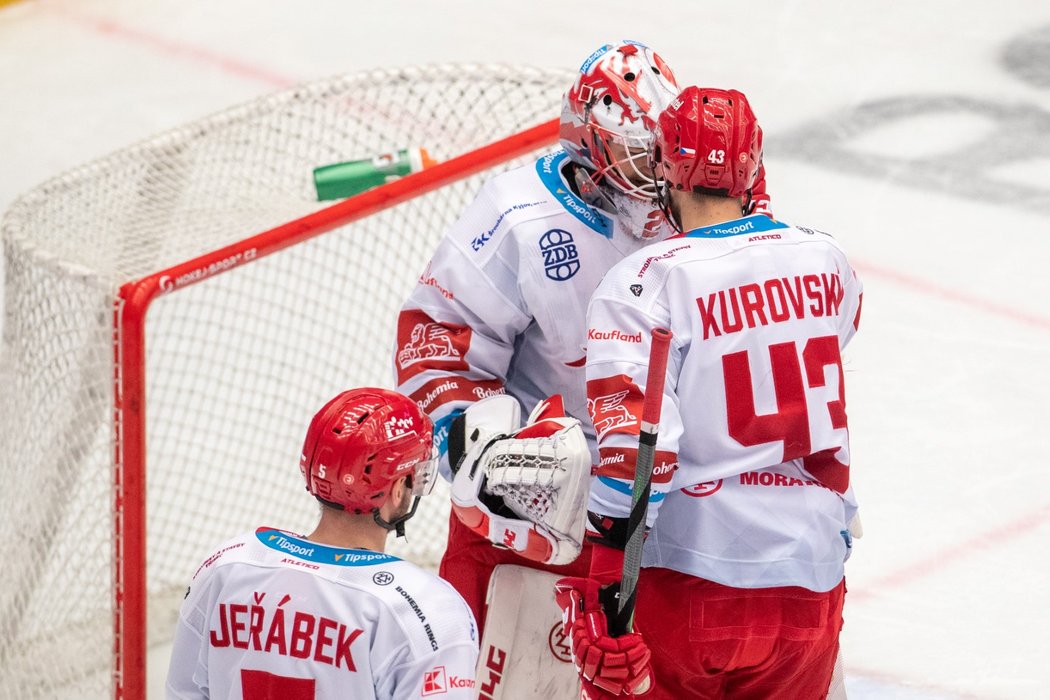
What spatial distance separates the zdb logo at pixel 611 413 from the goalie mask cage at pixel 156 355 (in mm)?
869

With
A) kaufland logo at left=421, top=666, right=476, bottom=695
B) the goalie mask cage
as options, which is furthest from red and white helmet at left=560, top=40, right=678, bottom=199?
kaufland logo at left=421, top=666, right=476, bottom=695

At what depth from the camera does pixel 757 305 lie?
84.4 inches

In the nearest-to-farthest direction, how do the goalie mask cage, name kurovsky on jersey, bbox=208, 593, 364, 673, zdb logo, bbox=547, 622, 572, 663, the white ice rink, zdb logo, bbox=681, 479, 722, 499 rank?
name kurovsky on jersey, bbox=208, 593, 364, 673 < zdb logo, bbox=681, 479, 722, 499 < zdb logo, bbox=547, 622, 572, 663 < the goalie mask cage < the white ice rink

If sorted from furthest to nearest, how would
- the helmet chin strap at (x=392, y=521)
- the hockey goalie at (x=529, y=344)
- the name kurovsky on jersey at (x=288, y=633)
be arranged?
the hockey goalie at (x=529, y=344) < the helmet chin strap at (x=392, y=521) < the name kurovsky on jersey at (x=288, y=633)

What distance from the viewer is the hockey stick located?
1.99m

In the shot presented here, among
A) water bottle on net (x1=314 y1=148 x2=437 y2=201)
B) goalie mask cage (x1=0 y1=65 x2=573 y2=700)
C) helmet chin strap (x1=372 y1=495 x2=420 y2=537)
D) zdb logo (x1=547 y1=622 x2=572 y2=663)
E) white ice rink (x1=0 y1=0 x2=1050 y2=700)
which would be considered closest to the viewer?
helmet chin strap (x1=372 y1=495 x2=420 y2=537)

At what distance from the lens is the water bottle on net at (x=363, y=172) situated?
3.29 meters

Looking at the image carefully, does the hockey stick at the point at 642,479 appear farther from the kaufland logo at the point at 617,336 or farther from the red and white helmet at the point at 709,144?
the red and white helmet at the point at 709,144

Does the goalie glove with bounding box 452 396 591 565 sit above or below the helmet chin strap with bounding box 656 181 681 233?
below

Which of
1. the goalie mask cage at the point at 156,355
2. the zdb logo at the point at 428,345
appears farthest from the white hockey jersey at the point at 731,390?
the goalie mask cage at the point at 156,355

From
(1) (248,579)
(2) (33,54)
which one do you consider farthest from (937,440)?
(2) (33,54)

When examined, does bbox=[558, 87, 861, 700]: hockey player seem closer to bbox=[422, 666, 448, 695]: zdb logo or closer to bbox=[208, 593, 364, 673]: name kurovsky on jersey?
bbox=[422, 666, 448, 695]: zdb logo

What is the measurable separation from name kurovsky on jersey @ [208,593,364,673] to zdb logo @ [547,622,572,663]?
2.35 feet

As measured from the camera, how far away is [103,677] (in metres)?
3.34
